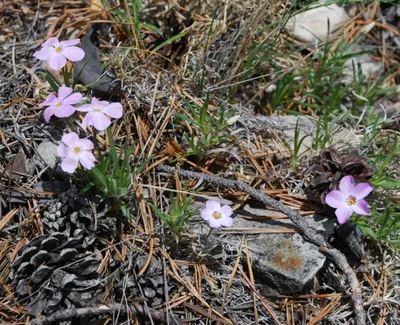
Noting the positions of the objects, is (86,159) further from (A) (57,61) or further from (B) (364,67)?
(B) (364,67)

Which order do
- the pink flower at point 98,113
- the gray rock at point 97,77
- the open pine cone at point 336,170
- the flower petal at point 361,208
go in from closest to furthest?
the pink flower at point 98,113 → the flower petal at point 361,208 → the open pine cone at point 336,170 → the gray rock at point 97,77

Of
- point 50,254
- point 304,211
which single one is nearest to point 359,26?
point 304,211

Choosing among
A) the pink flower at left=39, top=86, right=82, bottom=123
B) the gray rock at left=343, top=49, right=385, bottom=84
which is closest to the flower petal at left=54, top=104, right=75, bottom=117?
the pink flower at left=39, top=86, right=82, bottom=123

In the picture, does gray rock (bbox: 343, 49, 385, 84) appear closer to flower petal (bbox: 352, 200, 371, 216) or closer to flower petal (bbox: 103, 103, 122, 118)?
flower petal (bbox: 352, 200, 371, 216)

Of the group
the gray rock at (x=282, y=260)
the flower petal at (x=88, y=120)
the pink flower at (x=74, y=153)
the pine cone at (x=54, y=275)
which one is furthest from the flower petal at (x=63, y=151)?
the gray rock at (x=282, y=260)

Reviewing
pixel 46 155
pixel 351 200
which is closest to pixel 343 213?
pixel 351 200

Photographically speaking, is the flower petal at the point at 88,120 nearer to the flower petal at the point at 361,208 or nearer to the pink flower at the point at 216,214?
the pink flower at the point at 216,214
